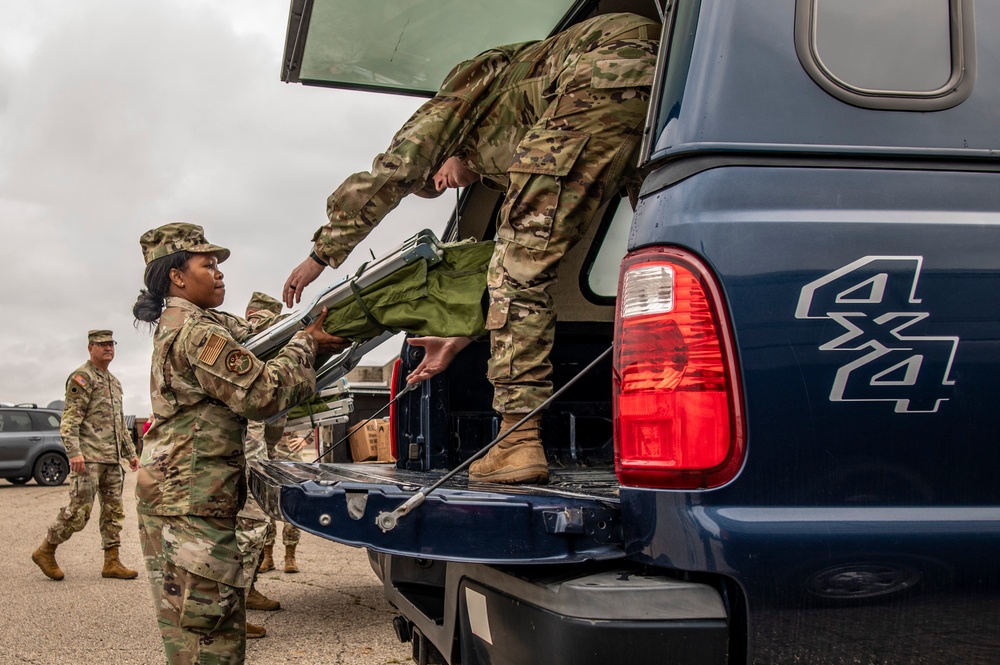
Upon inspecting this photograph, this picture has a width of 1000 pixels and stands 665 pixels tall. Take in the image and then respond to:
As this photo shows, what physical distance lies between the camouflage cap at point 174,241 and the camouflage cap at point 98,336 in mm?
5538

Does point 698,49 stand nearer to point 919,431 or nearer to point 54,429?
point 919,431

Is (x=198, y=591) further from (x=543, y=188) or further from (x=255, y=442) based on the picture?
(x=255, y=442)

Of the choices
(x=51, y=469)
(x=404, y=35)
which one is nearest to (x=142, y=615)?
(x=404, y=35)

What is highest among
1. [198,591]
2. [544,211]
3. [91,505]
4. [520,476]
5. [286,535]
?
[544,211]

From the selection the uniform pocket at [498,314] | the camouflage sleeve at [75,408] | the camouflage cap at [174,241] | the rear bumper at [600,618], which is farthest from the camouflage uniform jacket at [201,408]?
the camouflage sleeve at [75,408]

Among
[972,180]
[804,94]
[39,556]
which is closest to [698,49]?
[804,94]

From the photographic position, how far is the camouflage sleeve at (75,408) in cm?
778

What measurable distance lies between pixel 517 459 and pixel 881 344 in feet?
3.64

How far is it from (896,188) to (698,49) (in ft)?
1.62

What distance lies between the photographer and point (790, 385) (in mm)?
1671

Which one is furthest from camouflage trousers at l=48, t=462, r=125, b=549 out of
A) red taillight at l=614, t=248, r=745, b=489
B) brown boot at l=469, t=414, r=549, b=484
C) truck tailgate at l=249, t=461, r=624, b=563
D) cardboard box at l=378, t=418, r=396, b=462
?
red taillight at l=614, t=248, r=745, b=489

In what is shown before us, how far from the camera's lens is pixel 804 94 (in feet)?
5.90

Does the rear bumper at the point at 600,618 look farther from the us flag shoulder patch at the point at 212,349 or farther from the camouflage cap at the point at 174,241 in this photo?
the camouflage cap at the point at 174,241

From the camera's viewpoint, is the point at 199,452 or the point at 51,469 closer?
the point at 199,452
